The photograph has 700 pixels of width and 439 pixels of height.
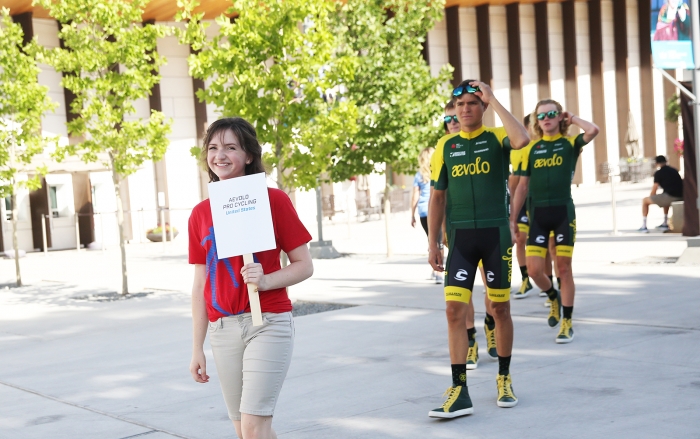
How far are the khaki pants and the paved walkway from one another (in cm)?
171

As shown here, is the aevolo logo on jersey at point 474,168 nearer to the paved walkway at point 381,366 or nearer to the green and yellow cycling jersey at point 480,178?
the green and yellow cycling jersey at point 480,178

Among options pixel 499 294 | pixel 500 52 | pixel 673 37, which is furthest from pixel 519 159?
pixel 500 52

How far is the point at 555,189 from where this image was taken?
24.7 ft

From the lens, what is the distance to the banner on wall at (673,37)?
11945 mm

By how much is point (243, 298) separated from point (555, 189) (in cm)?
465

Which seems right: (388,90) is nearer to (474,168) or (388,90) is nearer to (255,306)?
(474,168)

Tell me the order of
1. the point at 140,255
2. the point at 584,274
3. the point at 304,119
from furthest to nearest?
the point at 140,255, the point at 584,274, the point at 304,119

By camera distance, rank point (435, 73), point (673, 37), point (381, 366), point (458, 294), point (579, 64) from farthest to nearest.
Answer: point (579, 64)
point (435, 73)
point (673, 37)
point (381, 366)
point (458, 294)

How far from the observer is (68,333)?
10.4 metres

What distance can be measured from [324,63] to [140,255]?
44.3ft

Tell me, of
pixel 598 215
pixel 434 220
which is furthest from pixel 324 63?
pixel 598 215

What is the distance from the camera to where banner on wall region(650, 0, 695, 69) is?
470 inches

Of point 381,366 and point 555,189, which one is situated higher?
point 555,189

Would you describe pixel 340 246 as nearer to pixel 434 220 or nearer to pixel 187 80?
pixel 187 80
